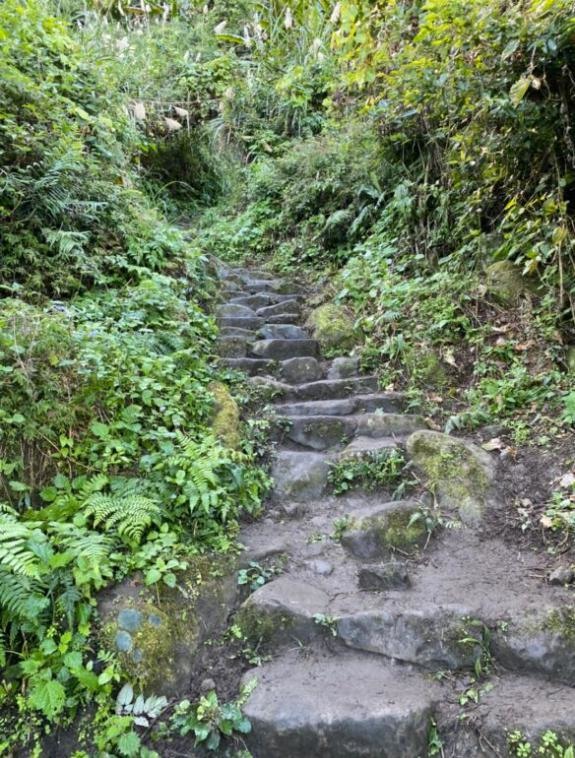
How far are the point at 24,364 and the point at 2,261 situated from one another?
192 centimetres

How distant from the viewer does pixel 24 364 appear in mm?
3186

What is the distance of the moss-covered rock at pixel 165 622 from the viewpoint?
2.45 m

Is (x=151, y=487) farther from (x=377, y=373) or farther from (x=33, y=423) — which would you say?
(x=377, y=373)

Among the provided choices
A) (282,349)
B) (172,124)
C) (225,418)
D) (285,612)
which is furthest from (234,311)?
(172,124)

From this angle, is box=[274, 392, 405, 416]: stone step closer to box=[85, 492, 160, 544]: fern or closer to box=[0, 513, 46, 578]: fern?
box=[85, 492, 160, 544]: fern

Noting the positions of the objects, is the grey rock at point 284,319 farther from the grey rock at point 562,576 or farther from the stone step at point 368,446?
the grey rock at point 562,576

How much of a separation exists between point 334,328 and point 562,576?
3.58 meters

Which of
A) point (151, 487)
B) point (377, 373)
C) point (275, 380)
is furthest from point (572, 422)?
point (151, 487)

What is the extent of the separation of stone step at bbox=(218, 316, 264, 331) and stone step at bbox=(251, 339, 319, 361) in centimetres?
57

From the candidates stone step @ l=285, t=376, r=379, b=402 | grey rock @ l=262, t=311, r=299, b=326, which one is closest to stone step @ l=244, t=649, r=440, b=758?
stone step @ l=285, t=376, r=379, b=402

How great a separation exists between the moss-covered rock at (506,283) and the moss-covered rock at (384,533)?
97.0 inches

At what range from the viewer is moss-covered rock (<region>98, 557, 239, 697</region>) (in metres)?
2.45

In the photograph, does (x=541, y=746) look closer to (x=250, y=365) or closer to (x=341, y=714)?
(x=341, y=714)

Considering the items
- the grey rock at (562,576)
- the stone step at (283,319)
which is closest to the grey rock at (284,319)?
the stone step at (283,319)
